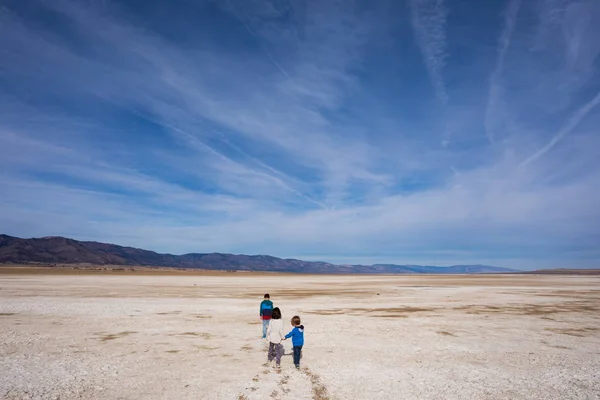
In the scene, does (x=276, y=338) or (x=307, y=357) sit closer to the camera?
(x=276, y=338)

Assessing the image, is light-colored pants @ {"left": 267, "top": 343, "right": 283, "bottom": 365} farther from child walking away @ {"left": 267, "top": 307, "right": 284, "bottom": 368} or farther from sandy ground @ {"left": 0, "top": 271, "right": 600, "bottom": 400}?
sandy ground @ {"left": 0, "top": 271, "right": 600, "bottom": 400}

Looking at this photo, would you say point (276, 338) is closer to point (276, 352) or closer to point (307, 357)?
point (276, 352)

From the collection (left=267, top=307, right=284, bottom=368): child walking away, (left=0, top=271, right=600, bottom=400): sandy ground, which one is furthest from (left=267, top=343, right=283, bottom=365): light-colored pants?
(left=0, top=271, right=600, bottom=400): sandy ground

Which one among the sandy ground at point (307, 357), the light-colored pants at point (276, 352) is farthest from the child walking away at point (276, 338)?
the sandy ground at point (307, 357)

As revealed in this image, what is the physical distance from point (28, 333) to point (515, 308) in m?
28.5

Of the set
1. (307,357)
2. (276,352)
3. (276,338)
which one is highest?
(276,338)

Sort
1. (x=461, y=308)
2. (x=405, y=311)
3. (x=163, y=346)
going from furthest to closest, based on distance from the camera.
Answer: (x=461, y=308)
(x=405, y=311)
(x=163, y=346)

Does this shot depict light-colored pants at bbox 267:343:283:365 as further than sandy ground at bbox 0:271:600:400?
Yes

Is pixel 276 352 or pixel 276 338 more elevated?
pixel 276 338

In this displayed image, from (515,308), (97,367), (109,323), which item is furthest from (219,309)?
(515,308)

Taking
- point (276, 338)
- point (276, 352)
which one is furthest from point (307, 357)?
point (276, 338)

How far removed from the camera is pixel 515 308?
87.6 feet

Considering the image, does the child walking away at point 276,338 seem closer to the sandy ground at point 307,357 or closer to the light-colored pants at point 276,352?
the light-colored pants at point 276,352

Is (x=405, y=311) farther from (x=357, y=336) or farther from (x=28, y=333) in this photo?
(x=28, y=333)
